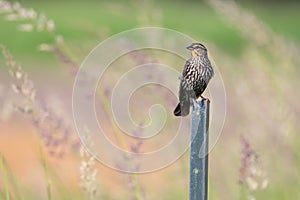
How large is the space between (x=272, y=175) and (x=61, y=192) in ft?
5.43

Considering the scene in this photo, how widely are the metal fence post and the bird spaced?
0.09 ft

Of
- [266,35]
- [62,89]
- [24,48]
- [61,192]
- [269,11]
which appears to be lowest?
[61,192]

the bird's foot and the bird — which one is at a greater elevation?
the bird

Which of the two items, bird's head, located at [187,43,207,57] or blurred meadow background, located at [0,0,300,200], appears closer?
bird's head, located at [187,43,207,57]

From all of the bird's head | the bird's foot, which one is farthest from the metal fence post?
the bird's head

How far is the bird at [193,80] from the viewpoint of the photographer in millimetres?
1877

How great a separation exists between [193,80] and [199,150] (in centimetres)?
14

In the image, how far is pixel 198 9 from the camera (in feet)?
68.2

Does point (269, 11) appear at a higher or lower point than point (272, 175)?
higher

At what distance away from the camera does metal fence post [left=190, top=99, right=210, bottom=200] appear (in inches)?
72.3

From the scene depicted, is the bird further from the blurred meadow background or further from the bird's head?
the blurred meadow background

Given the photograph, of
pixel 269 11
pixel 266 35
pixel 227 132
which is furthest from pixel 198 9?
pixel 266 35

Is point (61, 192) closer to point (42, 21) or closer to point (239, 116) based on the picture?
point (42, 21)

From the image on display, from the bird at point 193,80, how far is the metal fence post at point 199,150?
28 millimetres
